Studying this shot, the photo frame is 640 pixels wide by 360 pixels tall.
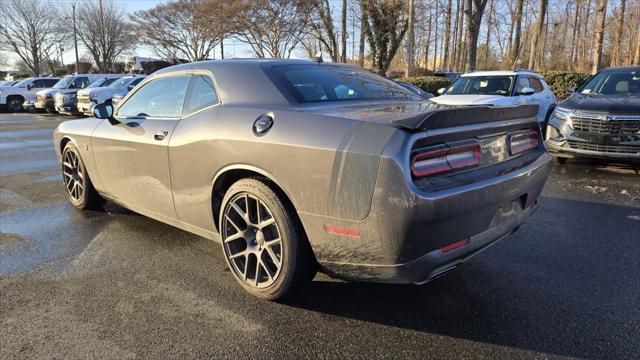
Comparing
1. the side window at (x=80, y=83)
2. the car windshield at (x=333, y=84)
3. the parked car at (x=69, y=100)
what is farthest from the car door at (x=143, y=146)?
the side window at (x=80, y=83)

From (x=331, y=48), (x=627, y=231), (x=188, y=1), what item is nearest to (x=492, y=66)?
(x=331, y=48)

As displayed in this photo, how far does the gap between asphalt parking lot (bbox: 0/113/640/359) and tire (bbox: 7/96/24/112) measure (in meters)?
23.8

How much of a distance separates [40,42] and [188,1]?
24109 mm

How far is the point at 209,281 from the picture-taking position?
10.9 feet

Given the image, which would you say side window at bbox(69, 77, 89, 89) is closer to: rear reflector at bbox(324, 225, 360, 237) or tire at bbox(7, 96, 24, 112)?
tire at bbox(7, 96, 24, 112)

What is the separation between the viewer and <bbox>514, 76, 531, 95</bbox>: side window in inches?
377

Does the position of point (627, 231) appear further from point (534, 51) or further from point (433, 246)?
point (534, 51)

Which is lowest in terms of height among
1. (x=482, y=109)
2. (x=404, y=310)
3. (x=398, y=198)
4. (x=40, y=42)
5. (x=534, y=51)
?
(x=404, y=310)

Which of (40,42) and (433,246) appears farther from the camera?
(40,42)

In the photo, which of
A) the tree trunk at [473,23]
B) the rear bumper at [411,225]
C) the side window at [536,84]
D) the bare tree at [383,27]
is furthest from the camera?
the bare tree at [383,27]

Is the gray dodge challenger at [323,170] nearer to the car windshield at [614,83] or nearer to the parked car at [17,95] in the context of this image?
the car windshield at [614,83]

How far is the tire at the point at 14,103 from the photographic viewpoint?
24.0 metres

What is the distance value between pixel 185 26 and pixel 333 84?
42.4m

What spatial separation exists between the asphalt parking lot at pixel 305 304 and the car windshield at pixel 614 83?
13.9ft
